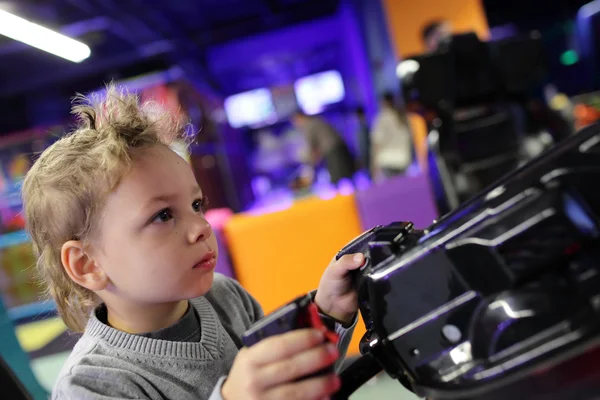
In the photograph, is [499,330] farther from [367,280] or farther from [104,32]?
[104,32]

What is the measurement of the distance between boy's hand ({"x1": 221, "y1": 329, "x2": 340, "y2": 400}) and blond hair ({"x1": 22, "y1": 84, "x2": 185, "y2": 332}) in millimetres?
385

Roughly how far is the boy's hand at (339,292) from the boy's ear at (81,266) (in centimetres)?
34

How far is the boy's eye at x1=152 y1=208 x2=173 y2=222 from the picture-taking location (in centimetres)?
64

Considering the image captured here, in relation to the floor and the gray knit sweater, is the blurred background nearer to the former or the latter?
the floor

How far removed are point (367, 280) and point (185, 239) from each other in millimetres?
280

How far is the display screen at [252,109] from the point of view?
9641mm

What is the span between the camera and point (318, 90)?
9758 millimetres

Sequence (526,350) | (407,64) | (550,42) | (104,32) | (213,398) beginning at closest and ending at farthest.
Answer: (526,350), (213,398), (407,64), (104,32), (550,42)

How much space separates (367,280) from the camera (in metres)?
0.47

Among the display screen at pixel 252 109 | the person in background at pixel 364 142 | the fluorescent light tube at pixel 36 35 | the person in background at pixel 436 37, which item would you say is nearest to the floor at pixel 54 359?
the person in background at pixel 436 37

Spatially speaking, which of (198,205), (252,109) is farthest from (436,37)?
(252,109)

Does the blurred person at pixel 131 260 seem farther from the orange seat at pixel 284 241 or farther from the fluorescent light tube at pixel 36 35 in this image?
the fluorescent light tube at pixel 36 35

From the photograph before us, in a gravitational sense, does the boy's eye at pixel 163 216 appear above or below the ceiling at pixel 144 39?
below

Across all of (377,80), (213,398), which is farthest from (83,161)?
(377,80)
